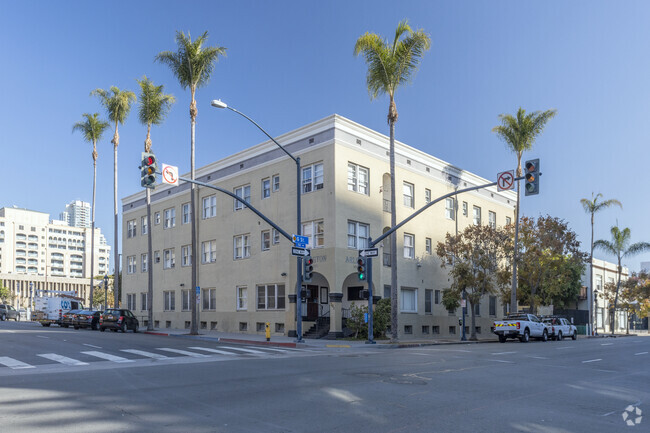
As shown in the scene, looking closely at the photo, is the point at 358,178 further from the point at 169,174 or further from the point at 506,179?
the point at 169,174

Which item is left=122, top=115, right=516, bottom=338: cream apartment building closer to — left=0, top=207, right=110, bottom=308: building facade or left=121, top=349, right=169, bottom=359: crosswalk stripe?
left=121, top=349, right=169, bottom=359: crosswalk stripe

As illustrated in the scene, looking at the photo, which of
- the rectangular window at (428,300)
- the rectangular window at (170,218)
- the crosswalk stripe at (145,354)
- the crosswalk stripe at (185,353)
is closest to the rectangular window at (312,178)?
the rectangular window at (428,300)

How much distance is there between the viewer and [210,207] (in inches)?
1679

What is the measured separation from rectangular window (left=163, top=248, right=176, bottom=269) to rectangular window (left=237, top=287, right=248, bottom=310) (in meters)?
9.79

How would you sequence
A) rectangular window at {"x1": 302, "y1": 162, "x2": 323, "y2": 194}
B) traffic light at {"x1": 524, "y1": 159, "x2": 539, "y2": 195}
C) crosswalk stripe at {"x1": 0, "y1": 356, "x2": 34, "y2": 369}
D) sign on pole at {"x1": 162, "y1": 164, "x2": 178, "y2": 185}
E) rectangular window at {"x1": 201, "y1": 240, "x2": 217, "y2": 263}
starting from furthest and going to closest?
rectangular window at {"x1": 201, "y1": 240, "x2": 217, "y2": 263}, rectangular window at {"x1": 302, "y1": 162, "x2": 323, "y2": 194}, sign on pole at {"x1": 162, "y1": 164, "x2": 178, "y2": 185}, traffic light at {"x1": 524, "y1": 159, "x2": 539, "y2": 195}, crosswalk stripe at {"x1": 0, "y1": 356, "x2": 34, "y2": 369}

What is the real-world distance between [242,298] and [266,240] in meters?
4.68

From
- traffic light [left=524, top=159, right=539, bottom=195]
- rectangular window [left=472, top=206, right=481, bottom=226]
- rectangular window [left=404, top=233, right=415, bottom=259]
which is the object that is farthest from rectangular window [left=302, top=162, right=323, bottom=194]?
rectangular window [left=472, top=206, right=481, bottom=226]

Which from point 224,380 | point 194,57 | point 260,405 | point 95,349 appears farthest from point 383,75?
point 260,405

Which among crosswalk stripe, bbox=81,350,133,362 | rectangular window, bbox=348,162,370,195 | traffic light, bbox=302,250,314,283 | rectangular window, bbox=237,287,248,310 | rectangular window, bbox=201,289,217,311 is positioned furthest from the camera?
rectangular window, bbox=201,289,217,311

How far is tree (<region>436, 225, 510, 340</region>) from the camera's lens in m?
35.7

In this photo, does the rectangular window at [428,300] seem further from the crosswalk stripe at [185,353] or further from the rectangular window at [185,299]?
the crosswalk stripe at [185,353]

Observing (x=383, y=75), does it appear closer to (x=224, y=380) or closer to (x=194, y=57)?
(x=194, y=57)

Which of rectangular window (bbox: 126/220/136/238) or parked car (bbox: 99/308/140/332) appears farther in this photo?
rectangular window (bbox: 126/220/136/238)

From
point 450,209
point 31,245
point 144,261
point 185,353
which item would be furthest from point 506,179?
point 31,245
